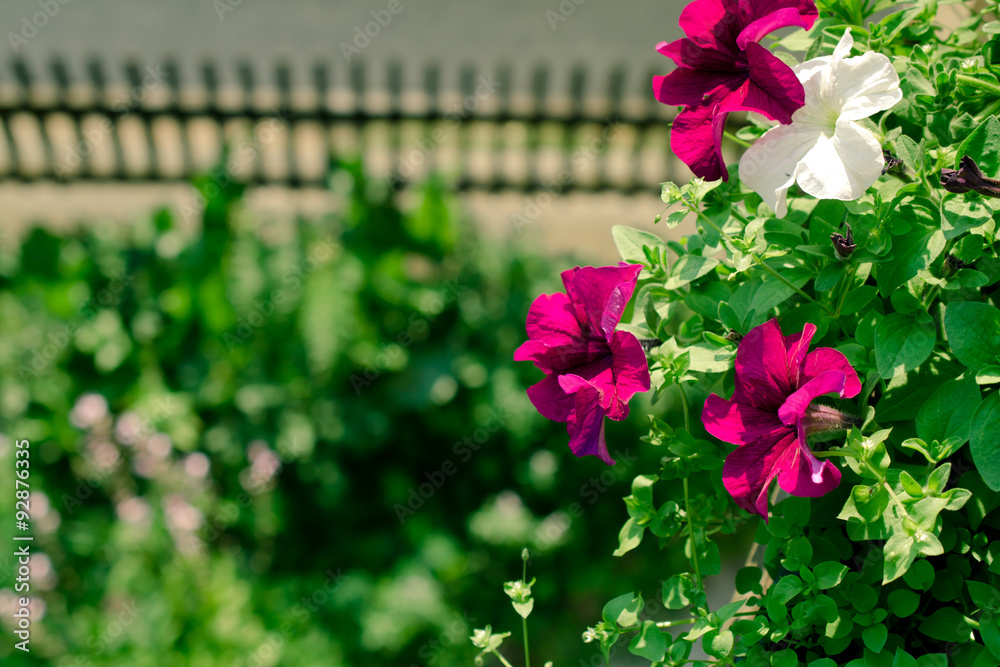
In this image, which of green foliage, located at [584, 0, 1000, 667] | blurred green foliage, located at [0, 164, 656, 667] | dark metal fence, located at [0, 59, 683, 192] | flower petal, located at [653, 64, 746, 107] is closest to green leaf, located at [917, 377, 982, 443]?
green foliage, located at [584, 0, 1000, 667]

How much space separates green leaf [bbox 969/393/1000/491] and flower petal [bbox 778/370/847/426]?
0.11 meters

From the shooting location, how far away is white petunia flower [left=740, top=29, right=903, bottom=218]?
597 mm

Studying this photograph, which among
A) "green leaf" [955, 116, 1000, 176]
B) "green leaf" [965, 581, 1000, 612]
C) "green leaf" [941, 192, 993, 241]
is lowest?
"green leaf" [965, 581, 1000, 612]

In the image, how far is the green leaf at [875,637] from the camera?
66cm

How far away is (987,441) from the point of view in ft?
1.91

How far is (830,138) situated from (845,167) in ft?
0.13

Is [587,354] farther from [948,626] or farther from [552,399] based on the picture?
[948,626]

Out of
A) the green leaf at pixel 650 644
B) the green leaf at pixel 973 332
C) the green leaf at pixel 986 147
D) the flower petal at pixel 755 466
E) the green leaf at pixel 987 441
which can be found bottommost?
the green leaf at pixel 650 644

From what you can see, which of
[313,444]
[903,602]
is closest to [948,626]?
[903,602]

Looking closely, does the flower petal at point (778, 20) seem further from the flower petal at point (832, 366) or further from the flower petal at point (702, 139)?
the flower petal at point (832, 366)

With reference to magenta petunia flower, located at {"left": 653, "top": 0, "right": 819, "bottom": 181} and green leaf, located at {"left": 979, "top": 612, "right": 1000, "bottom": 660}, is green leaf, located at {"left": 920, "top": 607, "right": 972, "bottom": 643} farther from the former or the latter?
magenta petunia flower, located at {"left": 653, "top": 0, "right": 819, "bottom": 181}

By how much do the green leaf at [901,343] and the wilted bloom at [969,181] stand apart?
107 millimetres

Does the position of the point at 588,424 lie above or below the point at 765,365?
below

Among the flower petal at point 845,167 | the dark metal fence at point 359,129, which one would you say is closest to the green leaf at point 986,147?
the flower petal at point 845,167
